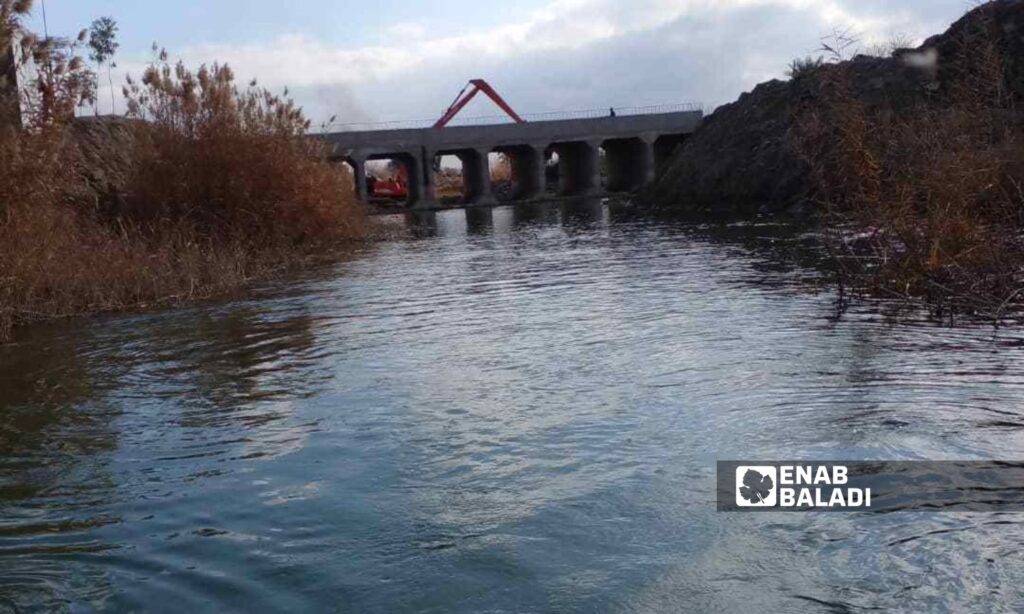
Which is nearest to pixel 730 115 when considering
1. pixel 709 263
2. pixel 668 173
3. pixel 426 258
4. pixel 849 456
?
pixel 668 173

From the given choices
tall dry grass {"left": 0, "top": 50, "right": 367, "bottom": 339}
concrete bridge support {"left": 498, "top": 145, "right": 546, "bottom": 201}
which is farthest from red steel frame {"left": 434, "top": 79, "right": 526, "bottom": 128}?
tall dry grass {"left": 0, "top": 50, "right": 367, "bottom": 339}

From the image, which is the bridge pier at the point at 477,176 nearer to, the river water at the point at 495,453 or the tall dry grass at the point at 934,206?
the tall dry grass at the point at 934,206

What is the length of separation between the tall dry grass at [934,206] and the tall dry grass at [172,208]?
949 cm

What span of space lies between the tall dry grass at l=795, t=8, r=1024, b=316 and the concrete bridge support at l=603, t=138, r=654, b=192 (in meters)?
43.6

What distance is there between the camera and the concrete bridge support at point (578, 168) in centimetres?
5825

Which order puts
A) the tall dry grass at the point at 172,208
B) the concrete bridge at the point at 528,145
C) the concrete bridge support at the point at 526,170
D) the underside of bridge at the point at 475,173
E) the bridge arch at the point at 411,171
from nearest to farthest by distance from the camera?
the tall dry grass at the point at 172,208, the concrete bridge at the point at 528,145, the bridge arch at the point at 411,171, the underside of bridge at the point at 475,173, the concrete bridge support at the point at 526,170

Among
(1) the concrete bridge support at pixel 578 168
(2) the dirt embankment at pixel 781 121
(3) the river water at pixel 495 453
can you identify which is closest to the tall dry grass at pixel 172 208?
(3) the river water at pixel 495 453

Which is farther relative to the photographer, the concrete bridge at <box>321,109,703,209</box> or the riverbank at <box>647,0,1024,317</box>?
the concrete bridge at <box>321,109,703,209</box>

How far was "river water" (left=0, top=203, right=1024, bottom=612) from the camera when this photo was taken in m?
4.73

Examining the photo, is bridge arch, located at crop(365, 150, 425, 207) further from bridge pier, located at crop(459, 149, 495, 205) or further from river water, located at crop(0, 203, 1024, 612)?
river water, located at crop(0, 203, 1024, 612)

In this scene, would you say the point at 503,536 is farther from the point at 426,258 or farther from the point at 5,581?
the point at 426,258

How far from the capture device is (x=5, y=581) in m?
5.05

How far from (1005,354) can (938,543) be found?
423 cm

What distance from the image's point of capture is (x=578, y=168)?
61.1m
